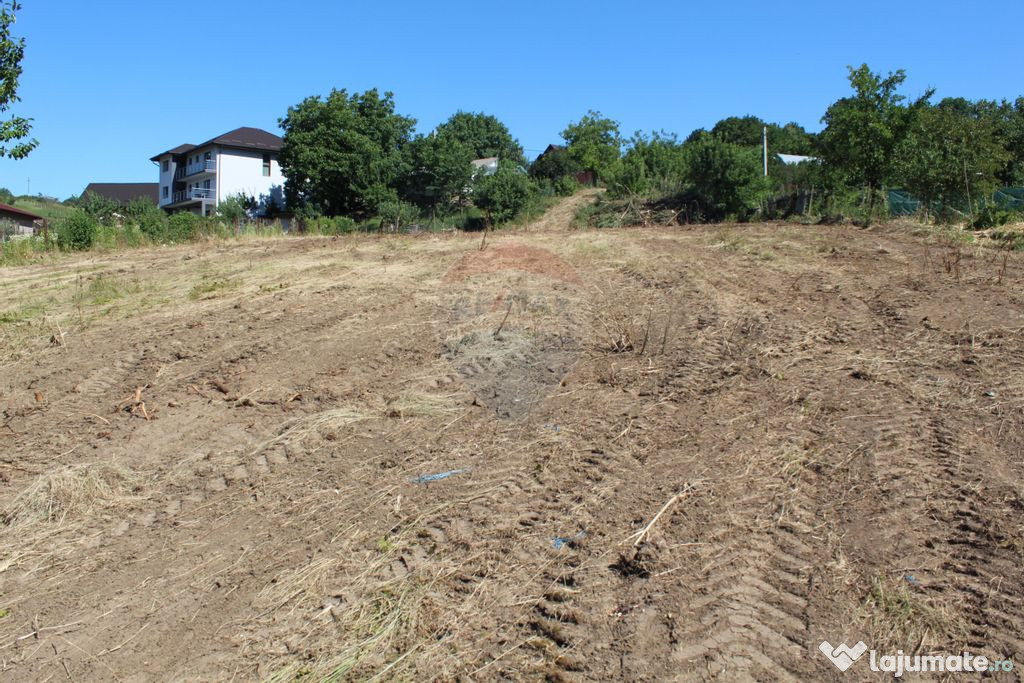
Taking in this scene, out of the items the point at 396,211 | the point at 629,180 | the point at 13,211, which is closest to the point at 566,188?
the point at 629,180

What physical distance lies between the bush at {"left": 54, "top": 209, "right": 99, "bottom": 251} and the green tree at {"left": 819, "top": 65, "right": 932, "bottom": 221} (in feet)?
55.6

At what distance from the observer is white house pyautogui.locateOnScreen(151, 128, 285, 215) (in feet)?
165

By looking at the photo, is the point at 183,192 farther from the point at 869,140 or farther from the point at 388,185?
the point at 869,140

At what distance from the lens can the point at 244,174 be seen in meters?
51.7

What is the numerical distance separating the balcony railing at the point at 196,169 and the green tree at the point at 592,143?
82.0ft

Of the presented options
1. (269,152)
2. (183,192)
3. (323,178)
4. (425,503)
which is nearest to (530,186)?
(323,178)

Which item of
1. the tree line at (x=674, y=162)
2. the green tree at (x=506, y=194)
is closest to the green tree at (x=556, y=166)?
the tree line at (x=674, y=162)

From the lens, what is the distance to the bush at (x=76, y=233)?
49.4ft

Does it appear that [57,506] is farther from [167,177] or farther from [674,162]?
[167,177]

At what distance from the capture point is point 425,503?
12.8 ft

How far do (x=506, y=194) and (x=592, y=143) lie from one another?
2110 centimetres

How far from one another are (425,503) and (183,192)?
60273 mm

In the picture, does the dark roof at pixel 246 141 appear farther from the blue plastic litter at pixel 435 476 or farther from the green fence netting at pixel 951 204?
the blue plastic litter at pixel 435 476

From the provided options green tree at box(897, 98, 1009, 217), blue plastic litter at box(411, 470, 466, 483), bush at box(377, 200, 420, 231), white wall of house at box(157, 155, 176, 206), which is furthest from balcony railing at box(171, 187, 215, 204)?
blue plastic litter at box(411, 470, 466, 483)
